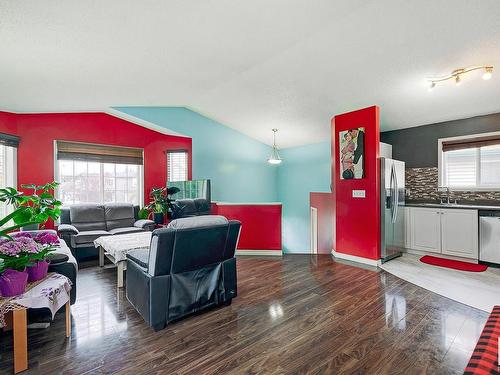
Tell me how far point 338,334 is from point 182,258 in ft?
4.86

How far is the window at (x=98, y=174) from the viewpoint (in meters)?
4.82

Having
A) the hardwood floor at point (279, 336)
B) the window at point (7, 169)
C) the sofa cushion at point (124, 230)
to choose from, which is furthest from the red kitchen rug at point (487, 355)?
the window at point (7, 169)

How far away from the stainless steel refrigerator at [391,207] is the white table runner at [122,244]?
11.5 ft

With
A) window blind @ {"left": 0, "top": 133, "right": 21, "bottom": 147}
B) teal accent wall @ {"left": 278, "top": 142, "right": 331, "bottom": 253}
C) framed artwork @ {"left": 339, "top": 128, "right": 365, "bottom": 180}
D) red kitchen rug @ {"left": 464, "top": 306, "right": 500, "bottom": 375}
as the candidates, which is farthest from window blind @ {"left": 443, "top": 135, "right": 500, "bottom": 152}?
window blind @ {"left": 0, "top": 133, "right": 21, "bottom": 147}

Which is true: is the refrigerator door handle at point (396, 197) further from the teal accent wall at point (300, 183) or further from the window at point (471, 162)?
the teal accent wall at point (300, 183)

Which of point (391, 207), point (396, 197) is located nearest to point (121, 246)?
point (391, 207)

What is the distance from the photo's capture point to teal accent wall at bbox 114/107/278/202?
5359 millimetres

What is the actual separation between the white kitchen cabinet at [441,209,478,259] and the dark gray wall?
3.69 ft

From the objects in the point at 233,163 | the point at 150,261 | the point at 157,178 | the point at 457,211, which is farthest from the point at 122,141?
the point at 457,211

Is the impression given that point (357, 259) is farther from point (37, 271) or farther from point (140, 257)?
point (37, 271)

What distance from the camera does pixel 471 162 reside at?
4445 mm

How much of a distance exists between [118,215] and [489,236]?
6278 millimetres

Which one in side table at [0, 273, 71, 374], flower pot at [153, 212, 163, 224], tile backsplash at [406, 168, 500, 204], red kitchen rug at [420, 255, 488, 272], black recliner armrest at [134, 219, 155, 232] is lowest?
red kitchen rug at [420, 255, 488, 272]

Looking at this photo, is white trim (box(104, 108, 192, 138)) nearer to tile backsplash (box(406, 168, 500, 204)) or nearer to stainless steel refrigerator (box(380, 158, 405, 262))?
stainless steel refrigerator (box(380, 158, 405, 262))
